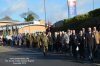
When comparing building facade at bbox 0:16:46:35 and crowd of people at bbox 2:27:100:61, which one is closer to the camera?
crowd of people at bbox 2:27:100:61

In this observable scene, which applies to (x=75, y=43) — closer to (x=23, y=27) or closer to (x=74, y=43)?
(x=74, y=43)

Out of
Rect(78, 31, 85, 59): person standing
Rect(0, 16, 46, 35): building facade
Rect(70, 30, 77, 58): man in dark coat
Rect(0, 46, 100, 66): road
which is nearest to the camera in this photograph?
Rect(0, 46, 100, 66): road

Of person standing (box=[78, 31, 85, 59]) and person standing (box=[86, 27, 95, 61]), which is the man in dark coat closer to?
person standing (box=[78, 31, 85, 59])

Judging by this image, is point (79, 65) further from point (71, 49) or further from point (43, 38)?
point (43, 38)

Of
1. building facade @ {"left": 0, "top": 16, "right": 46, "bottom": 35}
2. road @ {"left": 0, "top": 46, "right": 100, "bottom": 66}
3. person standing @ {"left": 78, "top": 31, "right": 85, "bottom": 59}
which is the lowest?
road @ {"left": 0, "top": 46, "right": 100, "bottom": 66}

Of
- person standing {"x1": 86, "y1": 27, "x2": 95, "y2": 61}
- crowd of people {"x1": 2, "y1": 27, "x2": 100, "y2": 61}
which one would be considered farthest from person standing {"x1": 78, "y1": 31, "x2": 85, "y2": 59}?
person standing {"x1": 86, "y1": 27, "x2": 95, "y2": 61}

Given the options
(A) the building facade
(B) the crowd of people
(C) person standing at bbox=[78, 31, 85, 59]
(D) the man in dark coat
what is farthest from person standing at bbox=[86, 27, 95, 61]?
(A) the building facade

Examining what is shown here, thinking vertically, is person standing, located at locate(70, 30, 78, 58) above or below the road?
above

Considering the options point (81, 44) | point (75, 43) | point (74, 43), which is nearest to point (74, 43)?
point (74, 43)

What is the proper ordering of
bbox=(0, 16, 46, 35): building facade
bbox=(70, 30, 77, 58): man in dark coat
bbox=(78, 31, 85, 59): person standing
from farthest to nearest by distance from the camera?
1. bbox=(0, 16, 46, 35): building facade
2. bbox=(70, 30, 77, 58): man in dark coat
3. bbox=(78, 31, 85, 59): person standing

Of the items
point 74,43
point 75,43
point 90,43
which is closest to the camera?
point 90,43

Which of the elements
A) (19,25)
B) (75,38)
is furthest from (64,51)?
(19,25)

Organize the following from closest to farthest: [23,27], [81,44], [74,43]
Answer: [81,44] < [74,43] < [23,27]

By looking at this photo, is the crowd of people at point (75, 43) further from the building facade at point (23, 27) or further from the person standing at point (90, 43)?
the building facade at point (23, 27)
